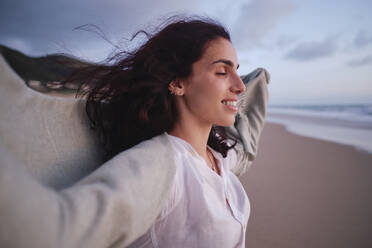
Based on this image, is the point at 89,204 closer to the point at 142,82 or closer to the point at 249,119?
the point at 142,82

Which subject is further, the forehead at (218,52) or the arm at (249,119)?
the arm at (249,119)

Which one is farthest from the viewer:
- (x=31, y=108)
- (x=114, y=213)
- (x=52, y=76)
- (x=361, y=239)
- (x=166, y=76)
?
(x=361, y=239)

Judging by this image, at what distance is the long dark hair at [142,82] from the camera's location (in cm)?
100

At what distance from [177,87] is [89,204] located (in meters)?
0.87

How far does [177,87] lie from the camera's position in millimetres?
1186

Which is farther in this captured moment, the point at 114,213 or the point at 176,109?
the point at 176,109

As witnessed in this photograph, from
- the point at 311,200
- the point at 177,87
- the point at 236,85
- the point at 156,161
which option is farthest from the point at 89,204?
the point at 311,200

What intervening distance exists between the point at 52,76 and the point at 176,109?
0.97m

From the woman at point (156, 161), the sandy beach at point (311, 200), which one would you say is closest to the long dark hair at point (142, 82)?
the woman at point (156, 161)

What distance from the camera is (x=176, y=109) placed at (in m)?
1.20

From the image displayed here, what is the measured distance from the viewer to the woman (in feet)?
1.42

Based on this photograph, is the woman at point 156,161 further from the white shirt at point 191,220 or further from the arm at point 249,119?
the arm at point 249,119

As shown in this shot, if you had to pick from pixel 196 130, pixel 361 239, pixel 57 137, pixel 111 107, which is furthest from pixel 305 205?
pixel 57 137

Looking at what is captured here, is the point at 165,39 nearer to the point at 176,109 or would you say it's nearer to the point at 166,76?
the point at 166,76
